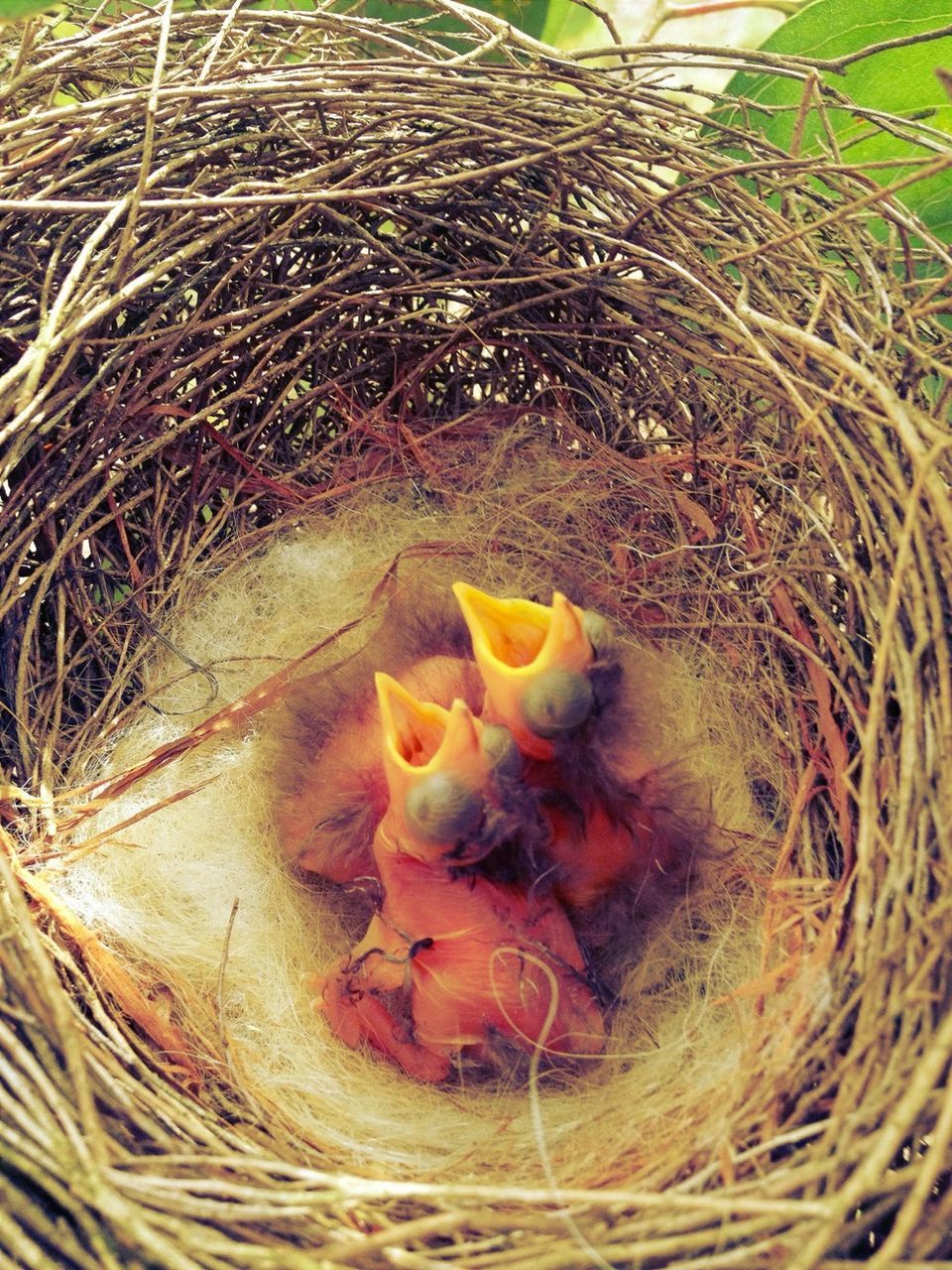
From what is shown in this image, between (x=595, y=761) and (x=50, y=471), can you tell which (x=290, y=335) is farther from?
(x=595, y=761)

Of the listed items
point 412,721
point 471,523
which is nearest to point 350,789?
point 412,721

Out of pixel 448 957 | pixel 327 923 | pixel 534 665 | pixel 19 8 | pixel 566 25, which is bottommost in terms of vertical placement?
pixel 327 923

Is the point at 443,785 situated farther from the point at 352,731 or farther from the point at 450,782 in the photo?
the point at 352,731

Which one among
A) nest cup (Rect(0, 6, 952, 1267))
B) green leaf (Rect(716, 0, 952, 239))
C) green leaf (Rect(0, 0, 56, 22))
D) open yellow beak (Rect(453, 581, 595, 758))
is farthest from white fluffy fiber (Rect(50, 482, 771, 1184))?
green leaf (Rect(0, 0, 56, 22))

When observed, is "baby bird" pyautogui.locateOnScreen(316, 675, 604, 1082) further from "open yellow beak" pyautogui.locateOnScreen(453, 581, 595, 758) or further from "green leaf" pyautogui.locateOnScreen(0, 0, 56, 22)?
"green leaf" pyautogui.locateOnScreen(0, 0, 56, 22)

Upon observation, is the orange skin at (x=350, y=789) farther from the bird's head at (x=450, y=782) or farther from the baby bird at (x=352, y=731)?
the bird's head at (x=450, y=782)
